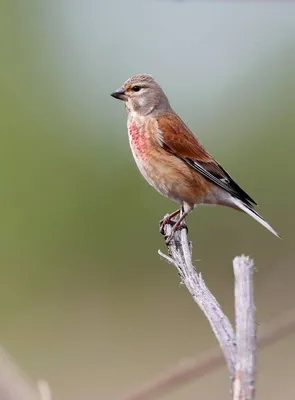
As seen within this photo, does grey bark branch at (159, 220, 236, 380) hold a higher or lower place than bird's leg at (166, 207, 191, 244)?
lower

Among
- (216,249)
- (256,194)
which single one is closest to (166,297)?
(216,249)

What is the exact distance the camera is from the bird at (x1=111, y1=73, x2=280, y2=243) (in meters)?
3.98

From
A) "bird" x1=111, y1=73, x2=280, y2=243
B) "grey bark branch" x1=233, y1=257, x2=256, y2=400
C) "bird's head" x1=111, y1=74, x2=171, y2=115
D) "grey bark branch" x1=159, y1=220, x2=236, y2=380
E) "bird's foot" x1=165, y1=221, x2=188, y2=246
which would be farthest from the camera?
"bird's head" x1=111, y1=74, x2=171, y2=115

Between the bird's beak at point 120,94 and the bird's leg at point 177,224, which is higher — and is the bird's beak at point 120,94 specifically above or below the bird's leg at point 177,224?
above

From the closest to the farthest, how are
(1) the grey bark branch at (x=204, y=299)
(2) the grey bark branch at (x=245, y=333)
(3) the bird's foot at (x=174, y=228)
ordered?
(2) the grey bark branch at (x=245, y=333) < (1) the grey bark branch at (x=204, y=299) < (3) the bird's foot at (x=174, y=228)

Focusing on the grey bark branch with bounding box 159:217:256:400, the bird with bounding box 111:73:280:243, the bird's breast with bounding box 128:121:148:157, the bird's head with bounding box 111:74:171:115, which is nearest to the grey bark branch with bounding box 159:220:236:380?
the grey bark branch with bounding box 159:217:256:400

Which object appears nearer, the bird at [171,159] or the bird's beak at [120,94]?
the bird at [171,159]

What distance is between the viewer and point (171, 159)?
4078mm

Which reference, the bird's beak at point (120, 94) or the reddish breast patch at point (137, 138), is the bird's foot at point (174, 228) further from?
the bird's beak at point (120, 94)

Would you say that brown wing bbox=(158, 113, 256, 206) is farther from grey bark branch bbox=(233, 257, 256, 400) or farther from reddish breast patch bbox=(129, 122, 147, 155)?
grey bark branch bbox=(233, 257, 256, 400)

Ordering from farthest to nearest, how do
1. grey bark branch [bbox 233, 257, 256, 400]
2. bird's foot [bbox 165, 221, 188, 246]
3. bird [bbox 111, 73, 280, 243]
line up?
bird [bbox 111, 73, 280, 243]
bird's foot [bbox 165, 221, 188, 246]
grey bark branch [bbox 233, 257, 256, 400]

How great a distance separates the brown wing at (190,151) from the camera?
4.06 m

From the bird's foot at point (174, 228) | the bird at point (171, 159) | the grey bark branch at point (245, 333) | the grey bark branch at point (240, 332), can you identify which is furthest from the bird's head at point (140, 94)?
the grey bark branch at point (245, 333)

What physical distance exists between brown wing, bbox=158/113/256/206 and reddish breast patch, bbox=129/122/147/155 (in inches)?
3.1
